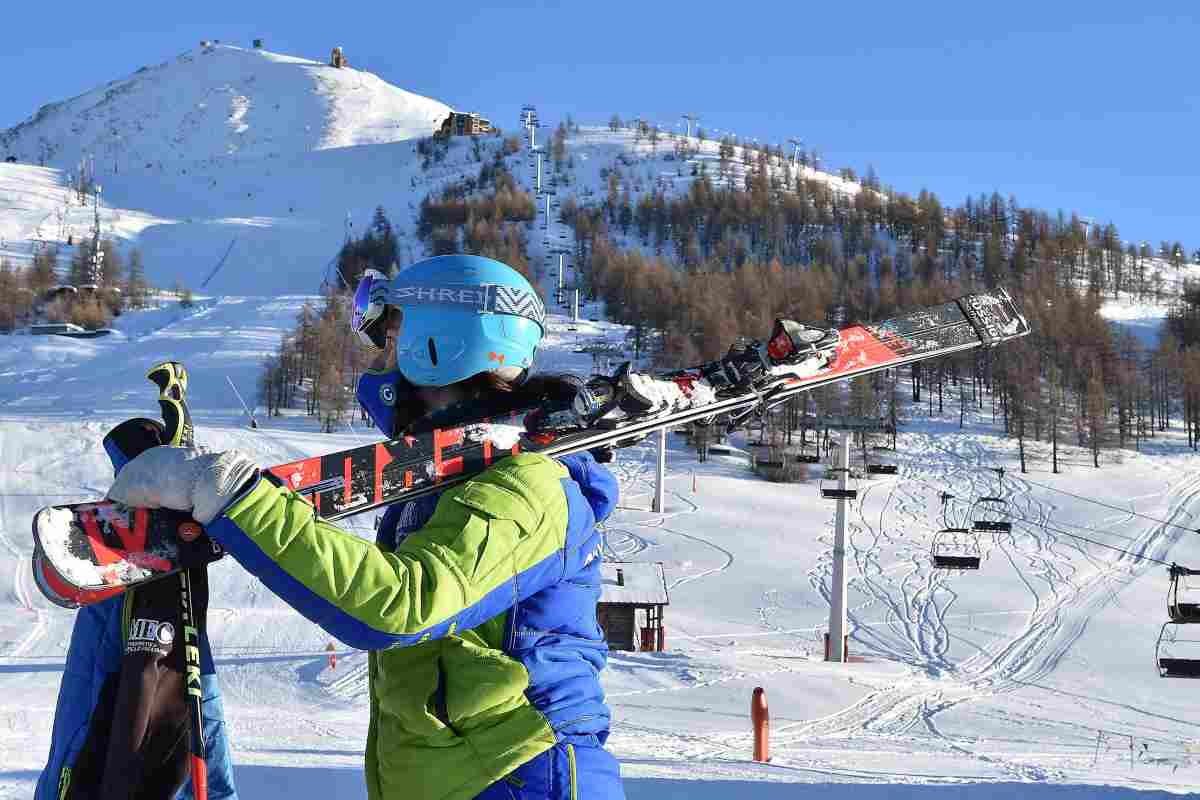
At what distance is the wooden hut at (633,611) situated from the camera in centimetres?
1952

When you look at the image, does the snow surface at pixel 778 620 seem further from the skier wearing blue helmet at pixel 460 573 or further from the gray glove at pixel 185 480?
the gray glove at pixel 185 480

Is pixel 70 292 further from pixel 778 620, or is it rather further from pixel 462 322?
pixel 462 322

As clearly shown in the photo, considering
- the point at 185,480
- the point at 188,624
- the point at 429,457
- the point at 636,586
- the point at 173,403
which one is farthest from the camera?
the point at 636,586

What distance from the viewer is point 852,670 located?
701 inches

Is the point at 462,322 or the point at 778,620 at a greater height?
the point at 462,322

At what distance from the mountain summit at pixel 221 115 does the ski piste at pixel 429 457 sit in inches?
5581

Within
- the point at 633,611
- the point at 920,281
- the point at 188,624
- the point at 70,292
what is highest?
the point at 920,281

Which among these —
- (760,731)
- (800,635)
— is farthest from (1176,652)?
(760,731)

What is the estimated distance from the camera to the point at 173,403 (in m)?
2.77

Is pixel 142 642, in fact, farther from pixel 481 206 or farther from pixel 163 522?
pixel 481 206

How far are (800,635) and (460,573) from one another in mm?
21320

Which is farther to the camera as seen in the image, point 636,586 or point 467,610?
point 636,586

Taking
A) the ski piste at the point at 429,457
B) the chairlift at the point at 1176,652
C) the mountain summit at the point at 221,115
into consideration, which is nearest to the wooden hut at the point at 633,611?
the chairlift at the point at 1176,652

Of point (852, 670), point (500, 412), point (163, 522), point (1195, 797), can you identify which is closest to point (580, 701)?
point (500, 412)
